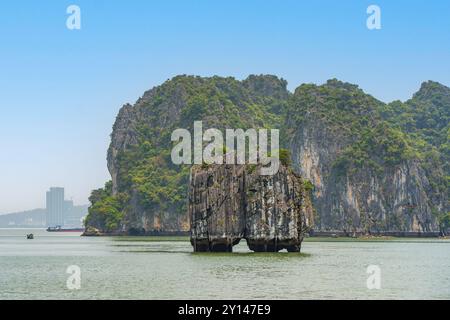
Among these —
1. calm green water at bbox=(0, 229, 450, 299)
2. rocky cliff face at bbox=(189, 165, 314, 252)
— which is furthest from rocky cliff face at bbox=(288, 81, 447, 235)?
calm green water at bbox=(0, 229, 450, 299)

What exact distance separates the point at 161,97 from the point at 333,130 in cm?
4768

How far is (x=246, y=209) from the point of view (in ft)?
216

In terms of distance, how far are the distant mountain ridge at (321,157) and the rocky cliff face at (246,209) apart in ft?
273

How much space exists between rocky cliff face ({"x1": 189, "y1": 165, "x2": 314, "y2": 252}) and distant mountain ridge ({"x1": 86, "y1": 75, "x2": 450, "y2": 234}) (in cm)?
8335

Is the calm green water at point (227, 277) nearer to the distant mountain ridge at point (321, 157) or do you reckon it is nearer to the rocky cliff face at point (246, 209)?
the rocky cliff face at point (246, 209)

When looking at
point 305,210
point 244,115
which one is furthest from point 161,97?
point 305,210

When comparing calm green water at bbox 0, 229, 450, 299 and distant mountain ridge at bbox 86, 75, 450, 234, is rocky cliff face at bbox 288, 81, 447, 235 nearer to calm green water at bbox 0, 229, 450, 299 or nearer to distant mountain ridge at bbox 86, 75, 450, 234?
distant mountain ridge at bbox 86, 75, 450, 234

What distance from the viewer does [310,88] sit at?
16875 cm

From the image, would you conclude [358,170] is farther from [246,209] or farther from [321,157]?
[246,209]

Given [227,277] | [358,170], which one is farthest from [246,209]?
[358,170]

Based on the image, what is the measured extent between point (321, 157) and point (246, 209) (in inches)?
3838

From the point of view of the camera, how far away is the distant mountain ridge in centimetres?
14962
